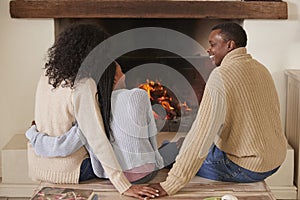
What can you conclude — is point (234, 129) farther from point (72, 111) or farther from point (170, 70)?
point (170, 70)

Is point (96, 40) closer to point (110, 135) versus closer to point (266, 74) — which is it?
point (110, 135)

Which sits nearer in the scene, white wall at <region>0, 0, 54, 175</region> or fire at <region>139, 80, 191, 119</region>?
white wall at <region>0, 0, 54, 175</region>

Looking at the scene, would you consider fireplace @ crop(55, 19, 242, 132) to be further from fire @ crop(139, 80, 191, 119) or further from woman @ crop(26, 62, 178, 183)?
woman @ crop(26, 62, 178, 183)

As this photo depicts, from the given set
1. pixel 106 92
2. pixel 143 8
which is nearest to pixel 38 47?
pixel 143 8

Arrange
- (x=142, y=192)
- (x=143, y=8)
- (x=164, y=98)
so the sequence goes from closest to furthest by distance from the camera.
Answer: (x=142, y=192) → (x=143, y=8) → (x=164, y=98)

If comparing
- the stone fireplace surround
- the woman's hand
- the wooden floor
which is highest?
the stone fireplace surround

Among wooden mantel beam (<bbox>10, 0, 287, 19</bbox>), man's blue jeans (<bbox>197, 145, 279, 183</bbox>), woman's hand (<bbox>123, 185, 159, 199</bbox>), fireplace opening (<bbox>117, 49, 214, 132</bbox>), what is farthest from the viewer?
fireplace opening (<bbox>117, 49, 214, 132</bbox>)

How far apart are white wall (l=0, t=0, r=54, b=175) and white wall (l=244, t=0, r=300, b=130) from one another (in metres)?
1.07

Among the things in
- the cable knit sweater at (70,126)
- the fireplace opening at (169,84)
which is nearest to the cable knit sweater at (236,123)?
the cable knit sweater at (70,126)

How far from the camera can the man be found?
223cm

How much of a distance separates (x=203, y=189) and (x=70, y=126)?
580mm

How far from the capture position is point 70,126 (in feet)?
7.70

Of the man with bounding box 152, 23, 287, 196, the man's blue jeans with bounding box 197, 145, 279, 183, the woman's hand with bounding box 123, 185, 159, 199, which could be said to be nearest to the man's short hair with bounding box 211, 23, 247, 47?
the man with bounding box 152, 23, 287, 196

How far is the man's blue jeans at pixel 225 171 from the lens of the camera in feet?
7.76
